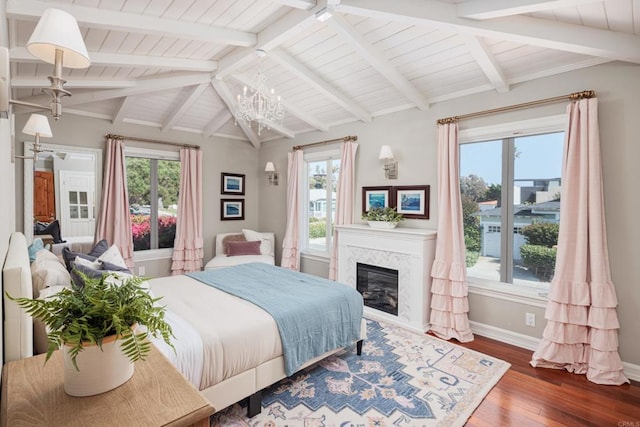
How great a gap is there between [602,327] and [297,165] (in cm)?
409

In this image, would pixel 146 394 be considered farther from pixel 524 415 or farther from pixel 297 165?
pixel 297 165

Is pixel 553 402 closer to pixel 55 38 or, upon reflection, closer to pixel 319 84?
pixel 55 38

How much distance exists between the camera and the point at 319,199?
5.12 m

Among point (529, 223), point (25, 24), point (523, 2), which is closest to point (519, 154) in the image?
point (529, 223)

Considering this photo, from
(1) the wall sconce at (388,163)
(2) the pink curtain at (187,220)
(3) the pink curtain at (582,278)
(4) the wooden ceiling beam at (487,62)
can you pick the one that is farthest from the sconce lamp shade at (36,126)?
(3) the pink curtain at (582,278)

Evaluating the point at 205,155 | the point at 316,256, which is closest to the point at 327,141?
the point at 316,256

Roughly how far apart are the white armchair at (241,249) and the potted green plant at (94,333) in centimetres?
375

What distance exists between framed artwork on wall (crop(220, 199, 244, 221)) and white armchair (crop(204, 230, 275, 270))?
0.33 m

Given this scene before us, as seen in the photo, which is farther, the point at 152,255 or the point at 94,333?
the point at 152,255

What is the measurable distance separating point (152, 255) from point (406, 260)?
12.6 feet

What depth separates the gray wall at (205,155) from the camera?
13.3 feet

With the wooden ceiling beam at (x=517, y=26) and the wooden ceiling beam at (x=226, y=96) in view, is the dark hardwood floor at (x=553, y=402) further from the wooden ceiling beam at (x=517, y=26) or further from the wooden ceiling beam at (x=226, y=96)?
the wooden ceiling beam at (x=226, y=96)

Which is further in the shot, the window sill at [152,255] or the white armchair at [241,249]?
the white armchair at [241,249]

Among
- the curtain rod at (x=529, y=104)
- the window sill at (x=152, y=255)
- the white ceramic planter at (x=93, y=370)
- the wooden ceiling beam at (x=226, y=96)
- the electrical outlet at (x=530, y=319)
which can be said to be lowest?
the electrical outlet at (x=530, y=319)
